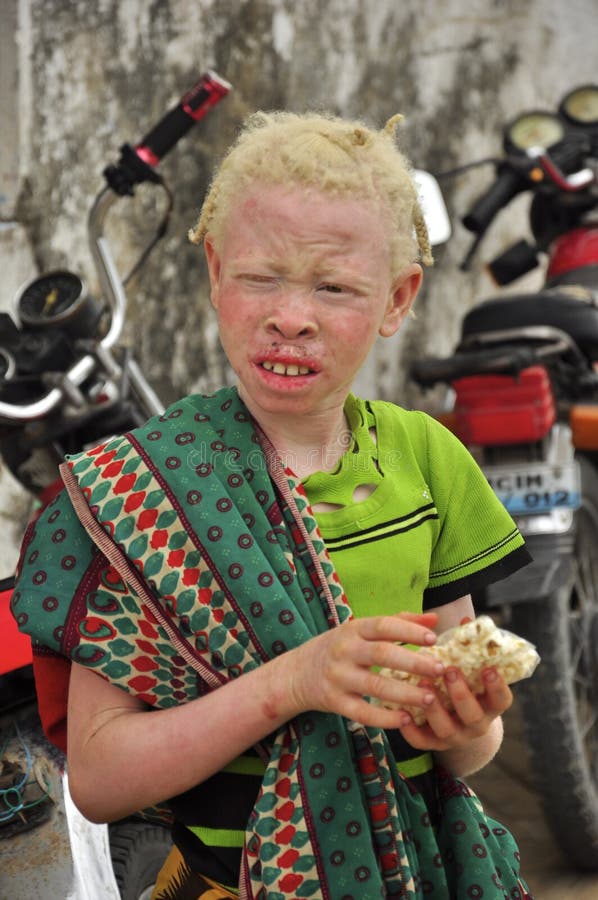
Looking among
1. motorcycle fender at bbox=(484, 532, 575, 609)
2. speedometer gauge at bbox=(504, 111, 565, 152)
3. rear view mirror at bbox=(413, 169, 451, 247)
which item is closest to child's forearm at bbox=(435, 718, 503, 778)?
motorcycle fender at bbox=(484, 532, 575, 609)

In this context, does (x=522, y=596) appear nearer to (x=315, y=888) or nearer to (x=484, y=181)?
(x=315, y=888)

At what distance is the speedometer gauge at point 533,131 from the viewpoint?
409 cm

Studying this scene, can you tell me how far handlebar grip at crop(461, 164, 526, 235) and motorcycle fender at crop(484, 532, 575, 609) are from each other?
1.37 metres

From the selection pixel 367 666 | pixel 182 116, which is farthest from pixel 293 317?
pixel 182 116

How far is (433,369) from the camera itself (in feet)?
9.71

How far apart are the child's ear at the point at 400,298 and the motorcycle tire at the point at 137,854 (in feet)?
3.53

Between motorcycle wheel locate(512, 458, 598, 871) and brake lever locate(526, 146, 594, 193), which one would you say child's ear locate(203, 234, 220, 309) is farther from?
brake lever locate(526, 146, 594, 193)

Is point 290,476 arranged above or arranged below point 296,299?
below

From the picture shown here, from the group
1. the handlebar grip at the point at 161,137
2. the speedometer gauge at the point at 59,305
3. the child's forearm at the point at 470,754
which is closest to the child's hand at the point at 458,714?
the child's forearm at the point at 470,754

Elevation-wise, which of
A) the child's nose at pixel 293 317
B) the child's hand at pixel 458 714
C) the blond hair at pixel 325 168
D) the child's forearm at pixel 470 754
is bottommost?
the child's forearm at pixel 470 754

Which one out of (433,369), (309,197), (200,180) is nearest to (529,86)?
(200,180)

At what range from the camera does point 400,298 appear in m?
1.42

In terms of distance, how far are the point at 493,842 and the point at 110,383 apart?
1591 millimetres

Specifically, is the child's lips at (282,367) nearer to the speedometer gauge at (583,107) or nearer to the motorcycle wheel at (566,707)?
the motorcycle wheel at (566,707)
